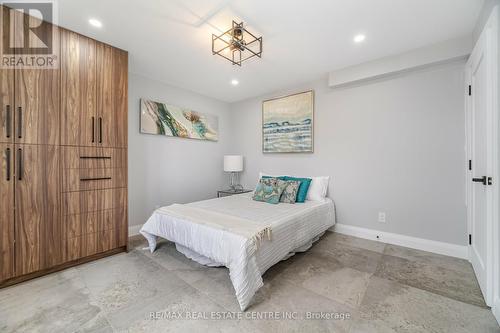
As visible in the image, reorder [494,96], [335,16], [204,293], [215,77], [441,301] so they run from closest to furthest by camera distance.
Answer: [494,96]
[441,301]
[204,293]
[335,16]
[215,77]

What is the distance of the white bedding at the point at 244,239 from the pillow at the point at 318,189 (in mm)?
148

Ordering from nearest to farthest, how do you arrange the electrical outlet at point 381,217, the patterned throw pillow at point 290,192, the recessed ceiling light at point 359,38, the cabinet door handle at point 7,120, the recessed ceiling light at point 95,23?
the cabinet door handle at point 7,120, the recessed ceiling light at point 95,23, the recessed ceiling light at point 359,38, the electrical outlet at point 381,217, the patterned throw pillow at point 290,192

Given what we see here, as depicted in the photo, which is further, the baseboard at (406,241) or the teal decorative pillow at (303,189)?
the teal decorative pillow at (303,189)

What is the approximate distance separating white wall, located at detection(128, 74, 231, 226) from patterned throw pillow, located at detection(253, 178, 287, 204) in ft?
4.63

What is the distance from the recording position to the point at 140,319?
1471 millimetres

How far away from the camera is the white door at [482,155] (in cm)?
150

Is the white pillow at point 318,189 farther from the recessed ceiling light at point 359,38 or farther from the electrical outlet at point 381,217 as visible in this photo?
the recessed ceiling light at point 359,38

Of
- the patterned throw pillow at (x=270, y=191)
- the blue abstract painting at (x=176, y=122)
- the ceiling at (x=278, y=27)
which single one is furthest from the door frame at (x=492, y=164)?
the blue abstract painting at (x=176, y=122)

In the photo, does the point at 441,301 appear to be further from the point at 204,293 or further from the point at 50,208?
the point at 50,208

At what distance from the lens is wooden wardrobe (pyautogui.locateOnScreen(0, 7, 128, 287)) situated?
1846 mm

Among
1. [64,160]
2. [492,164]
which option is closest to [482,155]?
[492,164]

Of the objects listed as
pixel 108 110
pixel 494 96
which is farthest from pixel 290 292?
pixel 108 110

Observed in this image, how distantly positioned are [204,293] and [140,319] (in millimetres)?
493

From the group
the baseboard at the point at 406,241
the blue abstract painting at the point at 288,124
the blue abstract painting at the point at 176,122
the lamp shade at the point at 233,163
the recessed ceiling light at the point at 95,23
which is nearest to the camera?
the recessed ceiling light at the point at 95,23
